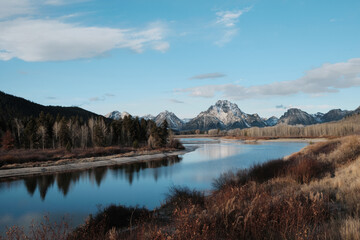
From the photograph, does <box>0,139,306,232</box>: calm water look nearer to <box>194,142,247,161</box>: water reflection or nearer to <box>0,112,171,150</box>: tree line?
<box>194,142,247,161</box>: water reflection

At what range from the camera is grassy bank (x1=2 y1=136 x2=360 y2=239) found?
5277mm

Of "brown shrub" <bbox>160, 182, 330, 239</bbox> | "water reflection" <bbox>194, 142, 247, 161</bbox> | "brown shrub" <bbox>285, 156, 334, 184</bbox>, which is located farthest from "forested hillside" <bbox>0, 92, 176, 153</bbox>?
"brown shrub" <bbox>160, 182, 330, 239</bbox>

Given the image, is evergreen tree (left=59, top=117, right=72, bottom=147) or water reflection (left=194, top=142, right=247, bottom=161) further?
evergreen tree (left=59, top=117, right=72, bottom=147)

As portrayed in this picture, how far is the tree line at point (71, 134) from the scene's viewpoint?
5984 cm

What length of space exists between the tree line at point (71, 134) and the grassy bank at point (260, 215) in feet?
144

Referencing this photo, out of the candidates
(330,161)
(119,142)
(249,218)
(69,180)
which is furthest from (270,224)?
(119,142)

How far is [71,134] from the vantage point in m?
67.3

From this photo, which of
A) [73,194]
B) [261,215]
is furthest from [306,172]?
[73,194]

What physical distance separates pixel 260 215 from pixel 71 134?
223ft

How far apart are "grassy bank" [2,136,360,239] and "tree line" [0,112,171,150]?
4400cm

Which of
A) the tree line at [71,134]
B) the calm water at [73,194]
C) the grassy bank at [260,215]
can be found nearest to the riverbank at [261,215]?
the grassy bank at [260,215]

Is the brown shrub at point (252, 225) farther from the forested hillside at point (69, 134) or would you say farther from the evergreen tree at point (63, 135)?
the evergreen tree at point (63, 135)

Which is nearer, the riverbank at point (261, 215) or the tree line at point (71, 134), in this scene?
the riverbank at point (261, 215)

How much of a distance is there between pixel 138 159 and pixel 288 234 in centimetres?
4550
